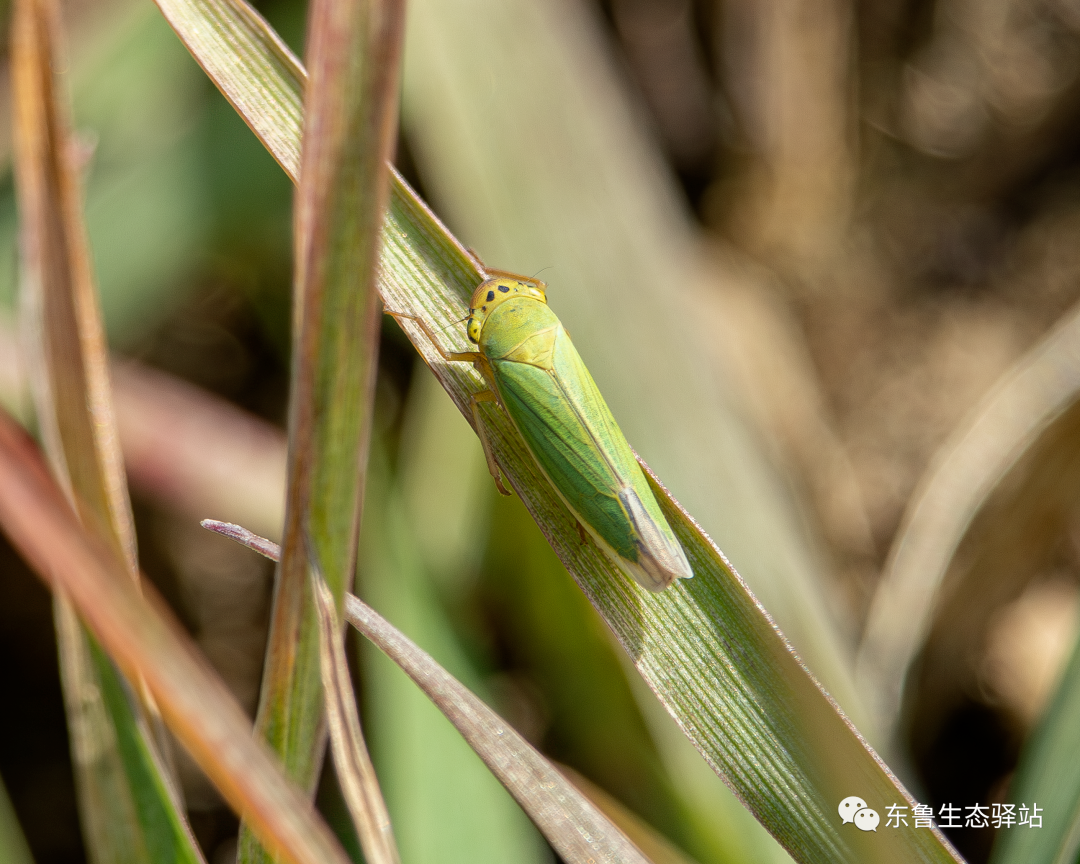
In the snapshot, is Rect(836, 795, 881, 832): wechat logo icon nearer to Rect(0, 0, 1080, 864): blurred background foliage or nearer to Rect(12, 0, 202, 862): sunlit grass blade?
Rect(0, 0, 1080, 864): blurred background foliage

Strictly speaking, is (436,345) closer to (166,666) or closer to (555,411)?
(555,411)

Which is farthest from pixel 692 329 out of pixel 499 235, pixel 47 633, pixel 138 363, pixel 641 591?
pixel 47 633

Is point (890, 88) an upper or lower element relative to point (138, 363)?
upper

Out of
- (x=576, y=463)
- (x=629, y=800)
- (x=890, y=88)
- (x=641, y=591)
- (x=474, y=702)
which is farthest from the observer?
(x=890, y=88)

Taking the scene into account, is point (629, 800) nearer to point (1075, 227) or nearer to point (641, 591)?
point (641, 591)

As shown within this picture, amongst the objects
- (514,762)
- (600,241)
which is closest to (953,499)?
(600,241)

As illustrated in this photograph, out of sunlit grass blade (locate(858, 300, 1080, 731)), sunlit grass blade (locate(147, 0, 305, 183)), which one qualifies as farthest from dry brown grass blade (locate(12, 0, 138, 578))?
sunlit grass blade (locate(858, 300, 1080, 731))

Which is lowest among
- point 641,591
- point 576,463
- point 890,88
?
point 641,591

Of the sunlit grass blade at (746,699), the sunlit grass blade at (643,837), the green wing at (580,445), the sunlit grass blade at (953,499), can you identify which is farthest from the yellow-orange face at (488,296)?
the sunlit grass blade at (953,499)
